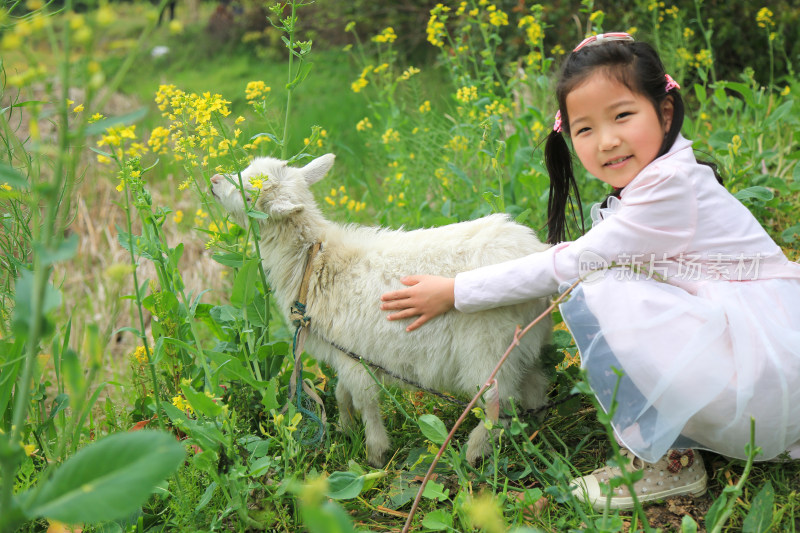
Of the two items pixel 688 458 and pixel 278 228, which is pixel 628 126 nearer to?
pixel 688 458

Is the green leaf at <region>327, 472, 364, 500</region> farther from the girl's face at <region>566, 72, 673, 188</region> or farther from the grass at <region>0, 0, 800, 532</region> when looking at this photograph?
the girl's face at <region>566, 72, 673, 188</region>

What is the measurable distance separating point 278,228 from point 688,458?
1599 millimetres

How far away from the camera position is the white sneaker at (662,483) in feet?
6.34

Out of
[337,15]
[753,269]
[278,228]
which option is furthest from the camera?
[337,15]

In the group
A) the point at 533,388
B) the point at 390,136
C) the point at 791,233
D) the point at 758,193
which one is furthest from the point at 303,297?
the point at 791,233

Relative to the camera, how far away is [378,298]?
2.26m

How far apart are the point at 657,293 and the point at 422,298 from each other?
2.34ft

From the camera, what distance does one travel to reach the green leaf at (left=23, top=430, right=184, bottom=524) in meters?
1.05

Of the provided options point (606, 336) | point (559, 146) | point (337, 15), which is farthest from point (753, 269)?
point (337, 15)

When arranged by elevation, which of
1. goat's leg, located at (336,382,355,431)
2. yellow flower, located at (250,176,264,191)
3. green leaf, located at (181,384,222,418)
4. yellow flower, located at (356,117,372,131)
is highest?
yellow flower, located at (250,176,264,191)

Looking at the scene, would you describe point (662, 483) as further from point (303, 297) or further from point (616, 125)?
point (303, 297)

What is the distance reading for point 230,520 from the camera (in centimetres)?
211

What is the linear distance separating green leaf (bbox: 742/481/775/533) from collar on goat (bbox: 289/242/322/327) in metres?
1.49

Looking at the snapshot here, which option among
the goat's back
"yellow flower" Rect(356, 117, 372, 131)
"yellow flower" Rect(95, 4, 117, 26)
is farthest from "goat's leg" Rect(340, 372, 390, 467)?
"yellow flower" Rect(356, 117, 372, 131)
